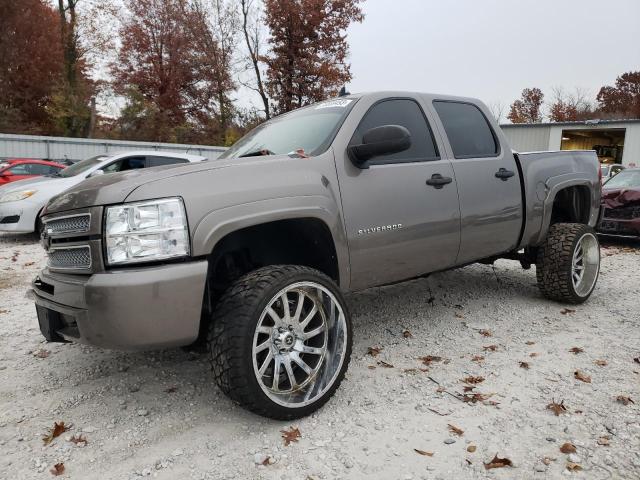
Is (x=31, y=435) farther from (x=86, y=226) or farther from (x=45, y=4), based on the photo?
(x=45, y=4)

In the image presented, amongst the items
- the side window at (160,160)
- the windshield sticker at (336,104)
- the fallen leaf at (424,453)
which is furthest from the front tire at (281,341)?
the side window at (160,160)

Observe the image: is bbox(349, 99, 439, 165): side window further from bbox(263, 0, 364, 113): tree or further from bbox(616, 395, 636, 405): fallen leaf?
bbox(263, 0, 364, 113): tree

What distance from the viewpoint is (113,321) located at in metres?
2.30

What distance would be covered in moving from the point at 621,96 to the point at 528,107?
1054 cm

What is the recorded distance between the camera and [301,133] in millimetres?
3486

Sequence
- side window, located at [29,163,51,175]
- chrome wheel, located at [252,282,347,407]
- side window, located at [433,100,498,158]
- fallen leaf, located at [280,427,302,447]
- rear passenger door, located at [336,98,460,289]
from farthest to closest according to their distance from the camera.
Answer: side window, located at [29,163,51,175], side window, located at [433,100,498,158], rear passenger door, located at [336,98,460,289], chrome wheel, located at [252,282,347,407], fallen leaf, located at [280,427,302,447]

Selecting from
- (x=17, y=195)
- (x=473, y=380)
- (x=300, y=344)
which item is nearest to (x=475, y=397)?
(x=473, y=380)

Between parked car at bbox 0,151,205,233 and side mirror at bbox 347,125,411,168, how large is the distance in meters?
5.25

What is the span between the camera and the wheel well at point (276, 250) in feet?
9.78

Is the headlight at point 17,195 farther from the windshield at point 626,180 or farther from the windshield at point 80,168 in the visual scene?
the windshield at point 626,180

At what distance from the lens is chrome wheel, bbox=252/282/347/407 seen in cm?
268

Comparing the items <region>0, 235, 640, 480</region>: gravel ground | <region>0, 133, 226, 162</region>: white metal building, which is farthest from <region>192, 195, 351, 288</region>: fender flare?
<region>0, 133, 226, 162</region>: white metal building

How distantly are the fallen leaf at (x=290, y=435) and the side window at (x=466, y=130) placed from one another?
8.06ft

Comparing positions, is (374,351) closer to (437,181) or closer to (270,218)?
(437,181)
